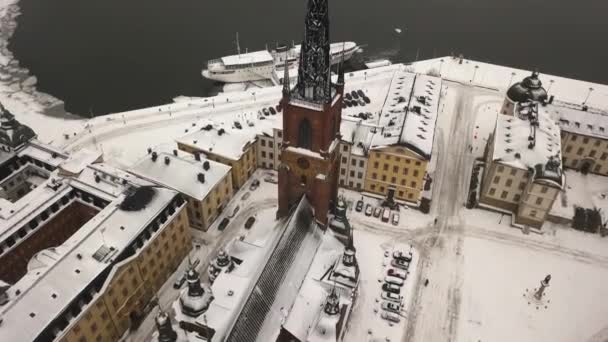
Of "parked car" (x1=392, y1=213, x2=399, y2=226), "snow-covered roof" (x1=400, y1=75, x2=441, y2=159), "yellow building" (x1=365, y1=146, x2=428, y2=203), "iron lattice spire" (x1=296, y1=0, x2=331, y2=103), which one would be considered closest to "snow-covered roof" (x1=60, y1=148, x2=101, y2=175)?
"iron lattice spire" (x1=296, y1=0, x2=331, y2=103)

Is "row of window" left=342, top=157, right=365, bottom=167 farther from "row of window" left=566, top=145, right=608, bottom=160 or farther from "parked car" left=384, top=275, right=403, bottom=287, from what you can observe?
"row of window" left=566, top=145, right=608, bottom=160

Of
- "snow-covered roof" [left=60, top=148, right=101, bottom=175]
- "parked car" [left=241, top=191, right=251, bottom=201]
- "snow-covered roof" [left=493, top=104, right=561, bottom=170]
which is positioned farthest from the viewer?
"parked car" [left=241, top=191, right=251, bottom=201]

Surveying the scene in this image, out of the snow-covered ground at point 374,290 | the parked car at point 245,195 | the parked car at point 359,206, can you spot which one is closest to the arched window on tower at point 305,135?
the snow-covered ground at point 374,290

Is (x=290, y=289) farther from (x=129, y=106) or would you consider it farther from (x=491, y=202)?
(x=129, y=106)

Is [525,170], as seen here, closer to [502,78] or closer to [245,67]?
[502,78]

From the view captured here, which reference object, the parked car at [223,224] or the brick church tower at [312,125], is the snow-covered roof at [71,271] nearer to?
the parked car at [223,224]
